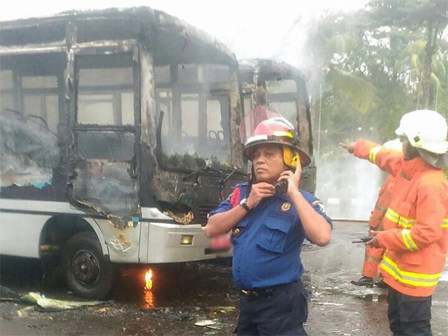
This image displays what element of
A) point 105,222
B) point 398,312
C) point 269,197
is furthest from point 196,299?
point 269,197

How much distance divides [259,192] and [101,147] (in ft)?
10.9

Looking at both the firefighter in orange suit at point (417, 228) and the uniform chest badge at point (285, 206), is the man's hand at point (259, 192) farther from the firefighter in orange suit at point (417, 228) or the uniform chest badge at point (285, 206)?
the firefighter in orange suit at point (417, 228)

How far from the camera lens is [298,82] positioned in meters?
10.3

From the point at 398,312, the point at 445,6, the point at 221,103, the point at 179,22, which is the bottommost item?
the point at 398,312

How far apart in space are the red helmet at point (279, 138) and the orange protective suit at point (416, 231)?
925mm

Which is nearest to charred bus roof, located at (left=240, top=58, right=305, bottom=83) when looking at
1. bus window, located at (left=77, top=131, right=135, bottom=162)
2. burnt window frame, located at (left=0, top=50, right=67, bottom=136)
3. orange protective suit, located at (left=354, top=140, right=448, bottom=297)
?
burnt window frame, located at (left=0, top=50, right=67, bottom=136)

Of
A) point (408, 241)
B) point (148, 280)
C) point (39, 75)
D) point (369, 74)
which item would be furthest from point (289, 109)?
point (369, 74)

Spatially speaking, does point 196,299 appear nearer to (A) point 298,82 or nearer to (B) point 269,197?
(B) point 269,197

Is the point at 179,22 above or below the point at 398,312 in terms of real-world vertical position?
above

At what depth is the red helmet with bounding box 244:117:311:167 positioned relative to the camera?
102 inches

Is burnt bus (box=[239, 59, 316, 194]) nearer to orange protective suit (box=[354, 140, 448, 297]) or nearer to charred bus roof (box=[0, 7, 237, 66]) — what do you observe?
charred bus roof (box=[0, 7, 237, 66])

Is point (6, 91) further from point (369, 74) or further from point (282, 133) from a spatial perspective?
point (369, 74)

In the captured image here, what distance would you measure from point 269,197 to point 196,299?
3.58 meters

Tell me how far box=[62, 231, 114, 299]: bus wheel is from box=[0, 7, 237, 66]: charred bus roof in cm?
203
